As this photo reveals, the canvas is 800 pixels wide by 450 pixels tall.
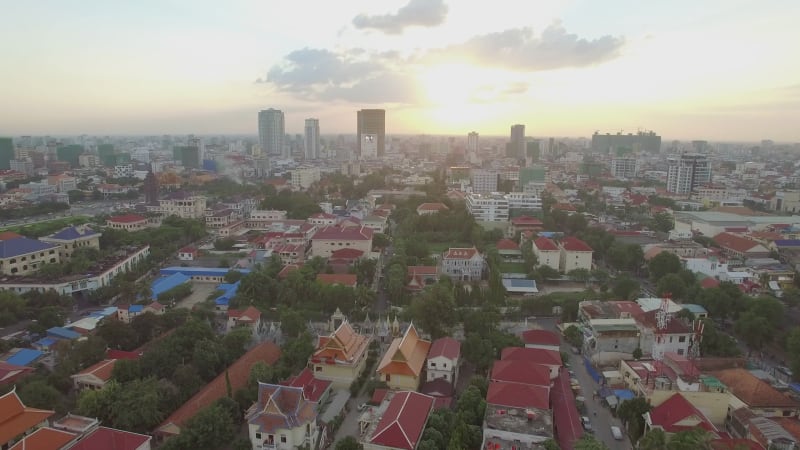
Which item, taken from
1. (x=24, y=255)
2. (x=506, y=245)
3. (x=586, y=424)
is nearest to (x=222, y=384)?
(x=586, y=424)

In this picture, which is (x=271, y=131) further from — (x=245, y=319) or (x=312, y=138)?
(x=245, y=319)

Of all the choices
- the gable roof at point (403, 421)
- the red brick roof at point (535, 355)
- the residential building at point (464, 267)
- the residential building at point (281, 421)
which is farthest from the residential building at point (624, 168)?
the residential building at point (281, 421)

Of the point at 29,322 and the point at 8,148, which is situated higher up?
the point at 8,148

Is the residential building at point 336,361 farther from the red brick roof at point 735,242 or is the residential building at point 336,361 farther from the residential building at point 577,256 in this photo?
the red brick roof at point 735,242

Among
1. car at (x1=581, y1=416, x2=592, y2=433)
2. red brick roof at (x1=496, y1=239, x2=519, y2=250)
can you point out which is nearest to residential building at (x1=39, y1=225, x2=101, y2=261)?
red brick roof at (x1=496, y1=239, x2=519, y2=250)

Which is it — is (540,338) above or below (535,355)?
below

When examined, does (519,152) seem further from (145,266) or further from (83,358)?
(83,358)

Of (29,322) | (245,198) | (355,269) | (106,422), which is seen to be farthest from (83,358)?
(245,198)
